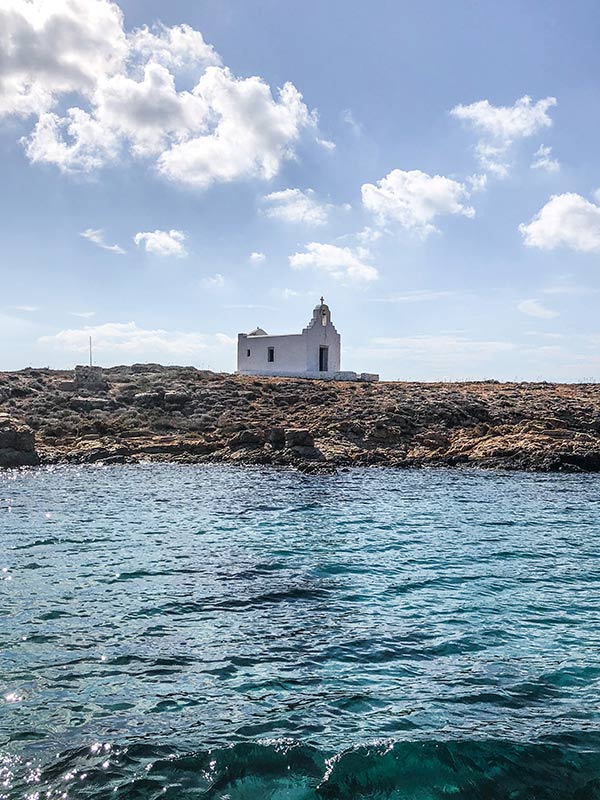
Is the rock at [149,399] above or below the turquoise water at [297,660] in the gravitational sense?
above

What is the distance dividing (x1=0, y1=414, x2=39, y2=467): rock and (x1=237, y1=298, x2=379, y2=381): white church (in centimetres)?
3645

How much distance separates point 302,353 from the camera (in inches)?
2734

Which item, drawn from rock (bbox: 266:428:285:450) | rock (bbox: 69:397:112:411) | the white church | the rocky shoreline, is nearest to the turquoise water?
the rocky shoreline

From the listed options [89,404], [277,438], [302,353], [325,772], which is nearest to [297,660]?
[325,772]

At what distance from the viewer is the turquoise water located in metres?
6.39

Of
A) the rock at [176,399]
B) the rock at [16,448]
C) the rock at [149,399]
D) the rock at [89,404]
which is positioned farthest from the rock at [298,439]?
the rock at [89,404]

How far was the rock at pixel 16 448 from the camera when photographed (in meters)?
33.3

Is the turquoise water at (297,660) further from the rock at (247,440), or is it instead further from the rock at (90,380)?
the rock at (90,380)

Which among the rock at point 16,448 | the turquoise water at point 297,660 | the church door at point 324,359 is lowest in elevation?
the turquoise water at point 297,660

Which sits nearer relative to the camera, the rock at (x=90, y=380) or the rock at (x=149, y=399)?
the rock at (x=149, y=399)

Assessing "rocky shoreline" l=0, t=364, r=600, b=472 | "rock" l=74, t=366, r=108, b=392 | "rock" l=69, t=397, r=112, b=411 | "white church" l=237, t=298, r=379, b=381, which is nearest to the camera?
"rocky shoreline" l=0, t=364, r=600, b=472

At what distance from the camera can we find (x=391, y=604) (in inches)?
459

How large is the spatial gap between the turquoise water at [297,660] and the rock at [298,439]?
15565 mm

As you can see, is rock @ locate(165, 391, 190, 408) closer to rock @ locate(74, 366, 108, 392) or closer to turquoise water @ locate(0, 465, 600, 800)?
rock @ locate(74, 366, 108, 392)
